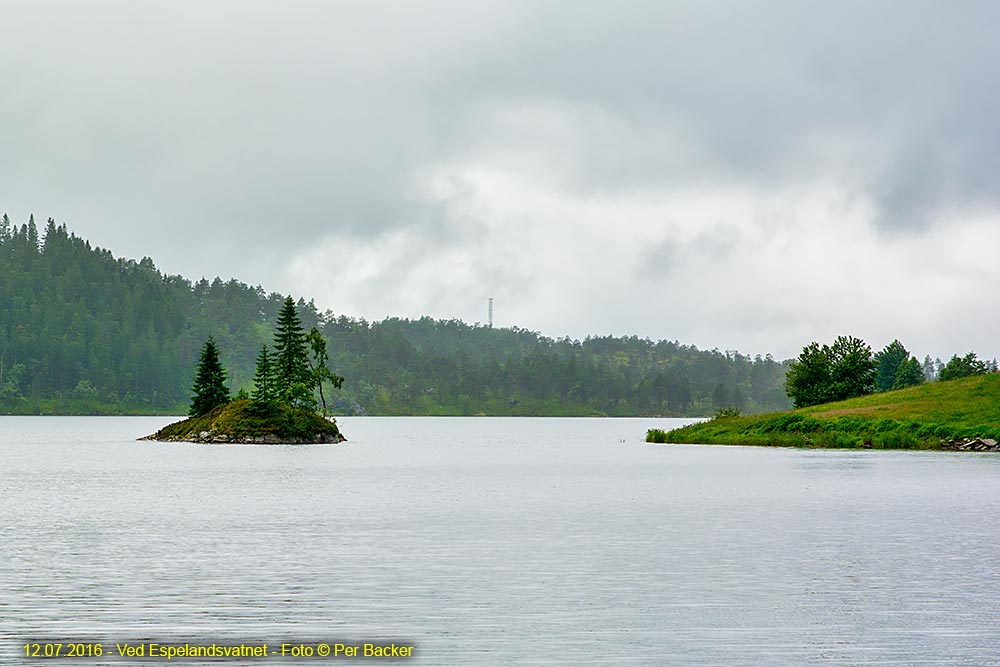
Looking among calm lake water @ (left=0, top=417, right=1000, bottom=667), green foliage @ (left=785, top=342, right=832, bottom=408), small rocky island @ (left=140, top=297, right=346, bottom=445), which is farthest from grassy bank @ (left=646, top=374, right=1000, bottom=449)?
small rocky island @ (left=140, top=297, right=346, bottom=445)

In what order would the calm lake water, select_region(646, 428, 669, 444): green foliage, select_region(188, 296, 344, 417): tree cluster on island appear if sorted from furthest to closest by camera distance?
select_region(646, 428, 669, 444): green foliage → select_region(188, 296, 344, 417): tree cluster on island → the calm lake water

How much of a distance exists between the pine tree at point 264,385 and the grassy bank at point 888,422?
59606 millimetres

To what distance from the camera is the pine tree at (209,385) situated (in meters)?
149

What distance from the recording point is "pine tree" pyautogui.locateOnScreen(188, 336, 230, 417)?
149 m

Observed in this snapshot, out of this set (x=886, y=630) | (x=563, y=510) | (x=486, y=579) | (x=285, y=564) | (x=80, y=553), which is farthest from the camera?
(x=563, y=510)

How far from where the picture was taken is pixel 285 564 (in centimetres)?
3391

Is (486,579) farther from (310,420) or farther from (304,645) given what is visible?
(310,420)

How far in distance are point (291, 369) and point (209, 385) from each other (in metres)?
17.1

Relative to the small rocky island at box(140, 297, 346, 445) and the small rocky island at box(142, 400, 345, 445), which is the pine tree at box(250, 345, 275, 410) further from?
the small rocky island at box(142, 400, 345, 445)

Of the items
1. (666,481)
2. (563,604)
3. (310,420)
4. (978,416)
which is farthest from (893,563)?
(310,420)

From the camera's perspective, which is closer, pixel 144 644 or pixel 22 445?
pixel 144 644

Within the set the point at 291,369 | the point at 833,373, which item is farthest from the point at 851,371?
the point at 291,369

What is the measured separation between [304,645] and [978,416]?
118m

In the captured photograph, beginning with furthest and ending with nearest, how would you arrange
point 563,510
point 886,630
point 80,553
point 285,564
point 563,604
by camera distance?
point 563,510 → point 80,553 → point 285,564 → point 563,604 → point 886,630
